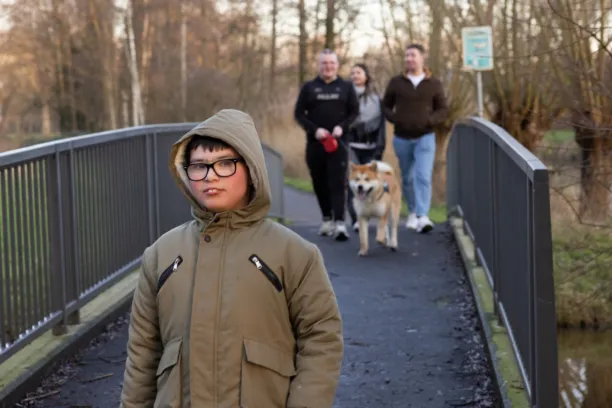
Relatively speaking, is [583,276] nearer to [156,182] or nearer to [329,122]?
[329,122]

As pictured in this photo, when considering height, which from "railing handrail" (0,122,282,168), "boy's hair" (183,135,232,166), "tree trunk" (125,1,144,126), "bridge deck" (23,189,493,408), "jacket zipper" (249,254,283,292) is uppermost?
"tree trunk" (125,1,144,126)

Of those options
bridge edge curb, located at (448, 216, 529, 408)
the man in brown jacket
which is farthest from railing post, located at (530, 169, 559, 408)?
the man in brown jacket

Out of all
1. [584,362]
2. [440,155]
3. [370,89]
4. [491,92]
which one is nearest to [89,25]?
[440,155]

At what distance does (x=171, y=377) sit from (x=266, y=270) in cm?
40

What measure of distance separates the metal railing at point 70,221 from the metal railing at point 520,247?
2.62 metres

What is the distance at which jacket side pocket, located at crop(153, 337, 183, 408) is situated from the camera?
3.08 metres

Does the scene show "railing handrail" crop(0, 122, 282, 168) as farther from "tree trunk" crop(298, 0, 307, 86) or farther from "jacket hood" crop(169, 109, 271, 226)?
"tree trunk" crop(298, 0, 307, 86)

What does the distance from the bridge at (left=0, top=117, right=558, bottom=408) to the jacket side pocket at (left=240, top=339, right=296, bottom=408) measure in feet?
4.78

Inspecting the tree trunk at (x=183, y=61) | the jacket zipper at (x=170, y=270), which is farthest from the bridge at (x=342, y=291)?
the tree trunk at (x=183, y=61)

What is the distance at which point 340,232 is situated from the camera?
474 inches

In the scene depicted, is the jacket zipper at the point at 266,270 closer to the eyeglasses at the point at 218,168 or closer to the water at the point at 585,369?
the eyeglasses at the point at 218,168

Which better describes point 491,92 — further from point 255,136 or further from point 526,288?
point 255,136

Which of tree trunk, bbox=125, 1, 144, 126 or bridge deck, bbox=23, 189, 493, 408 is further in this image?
tree trunk, bbox=125, 1, 144, 126

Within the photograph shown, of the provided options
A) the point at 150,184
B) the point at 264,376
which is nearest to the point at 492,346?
the point at 264,376
